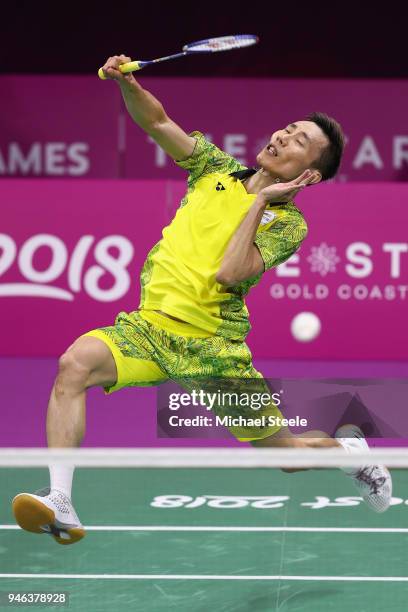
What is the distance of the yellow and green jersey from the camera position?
4.63 meters

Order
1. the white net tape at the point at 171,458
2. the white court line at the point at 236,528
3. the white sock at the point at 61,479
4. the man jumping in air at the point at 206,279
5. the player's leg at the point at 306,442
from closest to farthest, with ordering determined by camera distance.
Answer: the white net tape at the point at 171,458 < the white sock at the point at 61,479 < the man jumping in air at the point at 206,279 < the player's leg at the point at 306,442 < the white court line at the point at 236,528

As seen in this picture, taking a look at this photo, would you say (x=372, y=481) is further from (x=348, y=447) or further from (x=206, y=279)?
(x=206, y=279)

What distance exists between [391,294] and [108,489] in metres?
3.79

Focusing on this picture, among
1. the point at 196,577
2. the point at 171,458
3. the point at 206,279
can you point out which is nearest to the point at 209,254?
the point at 206,279

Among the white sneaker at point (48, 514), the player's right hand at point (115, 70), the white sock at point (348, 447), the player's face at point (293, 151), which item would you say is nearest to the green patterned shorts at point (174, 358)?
the white sock at point (348, 447)

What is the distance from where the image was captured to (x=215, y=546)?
509cm

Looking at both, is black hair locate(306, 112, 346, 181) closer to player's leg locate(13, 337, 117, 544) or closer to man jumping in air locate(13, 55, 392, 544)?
man jumping in air locate(13, 55, 392, 544)

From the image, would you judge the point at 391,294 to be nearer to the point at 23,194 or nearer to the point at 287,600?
the point at 23,194

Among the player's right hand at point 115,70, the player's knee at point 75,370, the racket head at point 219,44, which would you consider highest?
the racket head at point 219,44

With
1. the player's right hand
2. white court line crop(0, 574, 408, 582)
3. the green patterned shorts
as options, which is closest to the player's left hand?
the green patterned shorts

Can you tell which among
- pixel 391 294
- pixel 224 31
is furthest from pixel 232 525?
pixel 224 31

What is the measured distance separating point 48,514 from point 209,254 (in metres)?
1.17

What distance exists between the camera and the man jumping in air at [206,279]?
443 centimetres

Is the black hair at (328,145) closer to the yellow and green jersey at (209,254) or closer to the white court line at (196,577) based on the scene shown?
the yellow and green jersey at (209,254)
